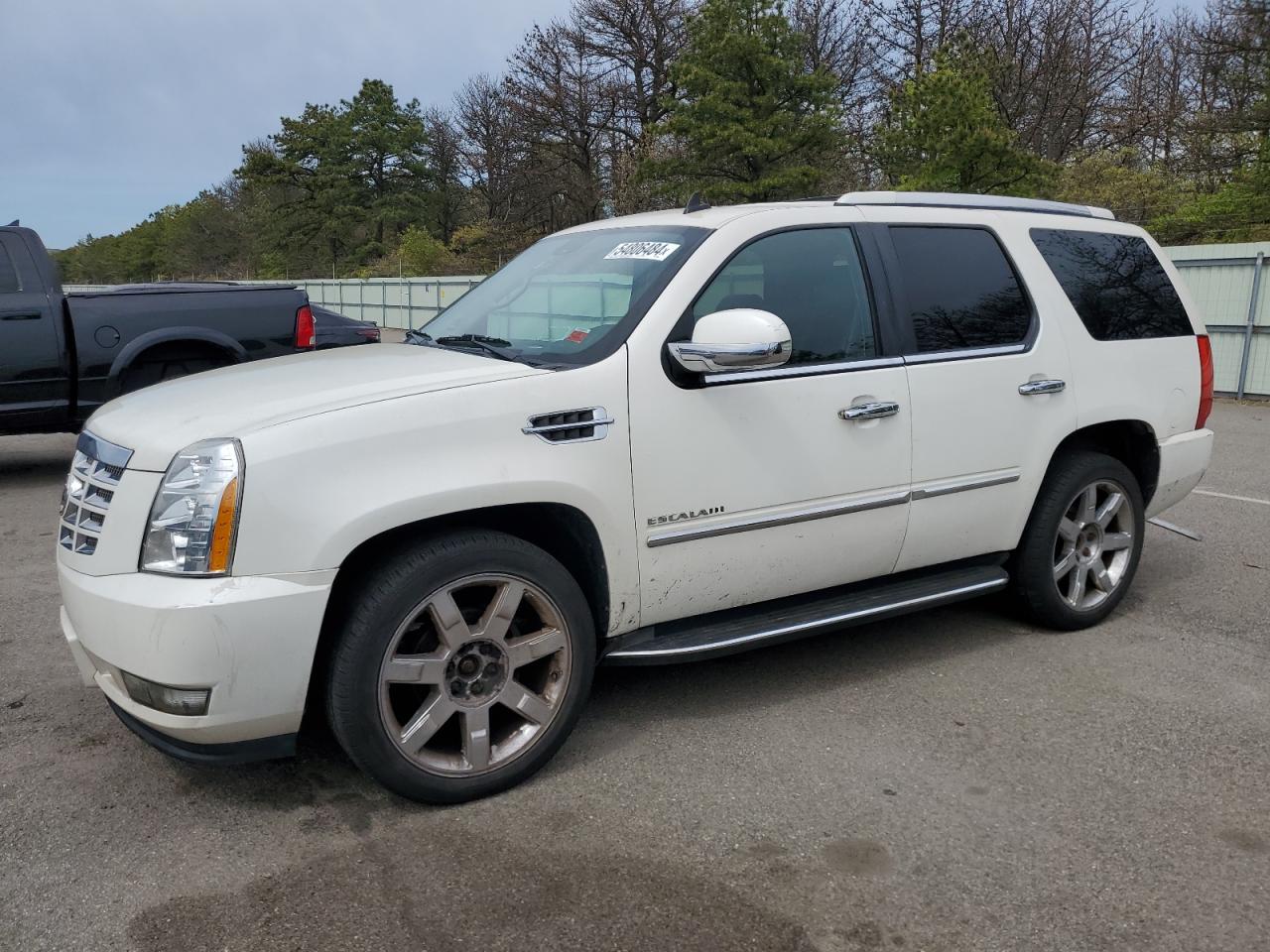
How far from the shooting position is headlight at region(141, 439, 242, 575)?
2.86 metres

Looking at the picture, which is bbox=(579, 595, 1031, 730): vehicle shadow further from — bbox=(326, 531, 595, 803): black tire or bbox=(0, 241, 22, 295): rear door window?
bbox=(0, 241, 22, 295): rear door window

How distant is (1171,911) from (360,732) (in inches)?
85.2

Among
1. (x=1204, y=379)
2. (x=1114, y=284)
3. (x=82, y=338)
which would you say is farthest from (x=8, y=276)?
(x=1204, y=379)

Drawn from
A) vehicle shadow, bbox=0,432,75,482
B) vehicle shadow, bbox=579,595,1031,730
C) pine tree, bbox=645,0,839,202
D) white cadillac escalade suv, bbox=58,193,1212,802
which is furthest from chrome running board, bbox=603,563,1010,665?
pine tree, bbox=645,0,839,202

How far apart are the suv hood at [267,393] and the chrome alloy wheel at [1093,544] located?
8.45 feet


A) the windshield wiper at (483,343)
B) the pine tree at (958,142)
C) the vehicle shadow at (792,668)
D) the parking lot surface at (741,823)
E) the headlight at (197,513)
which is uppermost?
the pine tree at (958,142)

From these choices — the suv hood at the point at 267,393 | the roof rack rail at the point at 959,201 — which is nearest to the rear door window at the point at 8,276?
the suv hood at the point at 267,393

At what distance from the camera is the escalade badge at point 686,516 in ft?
11.5

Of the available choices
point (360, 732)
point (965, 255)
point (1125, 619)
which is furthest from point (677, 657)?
point (1125, 619)

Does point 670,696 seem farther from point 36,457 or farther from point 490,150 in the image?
point 490,150

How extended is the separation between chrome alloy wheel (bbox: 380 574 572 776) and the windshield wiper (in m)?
0.84

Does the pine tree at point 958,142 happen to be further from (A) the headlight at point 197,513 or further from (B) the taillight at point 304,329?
(A) the headlight at point 197,513

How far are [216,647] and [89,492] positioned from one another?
2.41 ft

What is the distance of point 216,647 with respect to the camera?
9.36 ft
